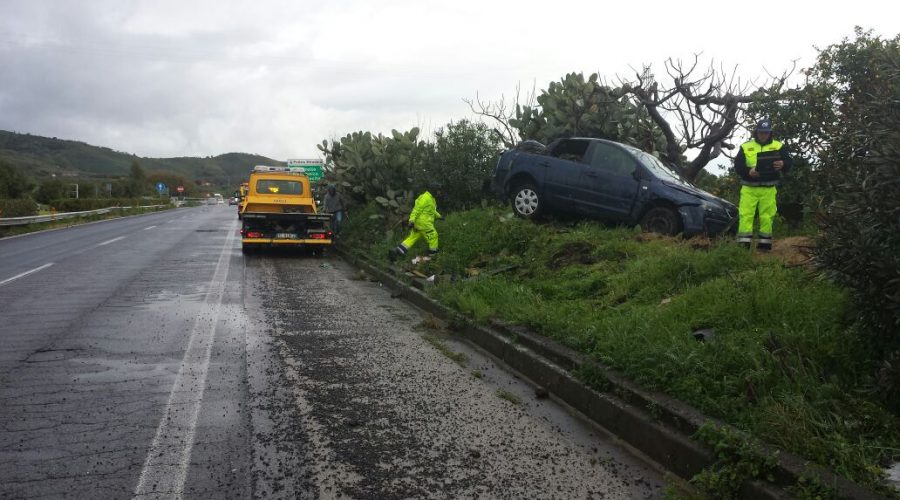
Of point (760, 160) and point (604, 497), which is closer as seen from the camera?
point (604, 497)

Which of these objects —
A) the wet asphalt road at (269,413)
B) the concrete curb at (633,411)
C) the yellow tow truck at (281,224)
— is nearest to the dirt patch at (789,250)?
the concrete curb at (633,411)

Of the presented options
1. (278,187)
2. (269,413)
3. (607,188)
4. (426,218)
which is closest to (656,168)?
(607,188)

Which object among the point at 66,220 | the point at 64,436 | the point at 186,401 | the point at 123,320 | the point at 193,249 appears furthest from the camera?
the point at 66,220

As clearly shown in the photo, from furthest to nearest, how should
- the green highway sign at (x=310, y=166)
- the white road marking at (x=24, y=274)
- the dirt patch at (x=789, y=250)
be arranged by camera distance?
the green highway sign at (x=310, y=166) < the white road marking at (x=24, y=274) < the dirt patch at (x=789, y=250)

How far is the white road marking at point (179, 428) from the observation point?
3.48 m

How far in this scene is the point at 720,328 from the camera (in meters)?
5.16

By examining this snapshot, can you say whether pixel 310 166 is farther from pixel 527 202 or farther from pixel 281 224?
pixel 527 202

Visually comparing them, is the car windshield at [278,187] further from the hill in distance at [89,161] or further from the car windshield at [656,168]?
the hill in distance at [89,161]

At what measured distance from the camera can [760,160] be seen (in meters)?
8.28

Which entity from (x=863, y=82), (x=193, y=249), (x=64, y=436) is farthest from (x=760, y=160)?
(x=193, y=249)

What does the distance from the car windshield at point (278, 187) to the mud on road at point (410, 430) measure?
1138 cm

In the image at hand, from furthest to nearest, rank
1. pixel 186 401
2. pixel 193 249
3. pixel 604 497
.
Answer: pixel 193 249
pixel 186 401
pixel 604 497

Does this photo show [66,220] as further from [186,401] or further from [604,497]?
[604,497]

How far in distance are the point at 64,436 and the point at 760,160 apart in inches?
315
